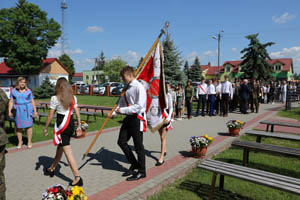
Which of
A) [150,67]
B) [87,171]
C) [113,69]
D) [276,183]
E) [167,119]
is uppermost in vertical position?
[113,69]

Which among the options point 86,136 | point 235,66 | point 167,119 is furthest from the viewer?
point 235,66

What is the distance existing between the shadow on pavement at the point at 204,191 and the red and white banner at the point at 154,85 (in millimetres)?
1282

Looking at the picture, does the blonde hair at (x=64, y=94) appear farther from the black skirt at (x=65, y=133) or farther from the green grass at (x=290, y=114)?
the green grass at (x=290, y=114)

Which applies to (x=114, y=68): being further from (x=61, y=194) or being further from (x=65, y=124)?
(x=61, y=194)

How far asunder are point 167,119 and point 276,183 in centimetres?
260

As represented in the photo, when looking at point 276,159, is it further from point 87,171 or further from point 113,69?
point 113,69

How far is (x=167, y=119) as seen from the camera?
5.17 metres

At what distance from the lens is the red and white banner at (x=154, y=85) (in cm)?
483

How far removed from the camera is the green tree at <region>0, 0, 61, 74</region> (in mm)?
33562

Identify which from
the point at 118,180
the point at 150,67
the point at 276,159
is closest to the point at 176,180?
the point at 118,180

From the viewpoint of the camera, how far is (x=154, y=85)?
487 cm

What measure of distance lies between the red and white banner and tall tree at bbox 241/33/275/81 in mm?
35351

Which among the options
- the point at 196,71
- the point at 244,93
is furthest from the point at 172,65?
the point at 196,71

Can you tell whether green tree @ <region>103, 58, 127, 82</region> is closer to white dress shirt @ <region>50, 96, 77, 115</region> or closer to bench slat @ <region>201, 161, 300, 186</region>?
white dress shirt @ <region>50, 96, 77, 115</region>
